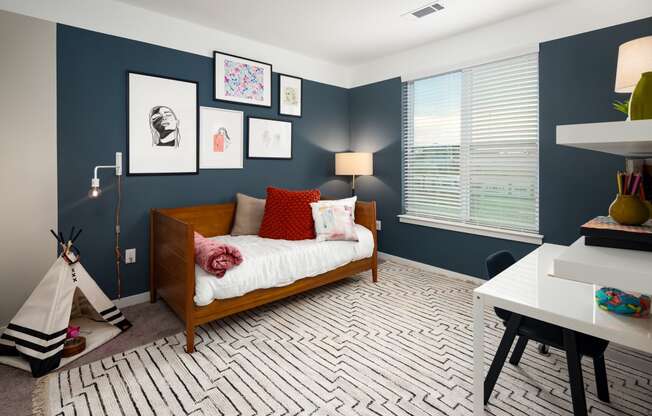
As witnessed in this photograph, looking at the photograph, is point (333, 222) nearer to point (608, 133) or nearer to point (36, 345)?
point (36, 345)

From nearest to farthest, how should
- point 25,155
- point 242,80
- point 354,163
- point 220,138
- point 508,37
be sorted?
point 25,155
point 508,37
point 220,138
point 242,80
point 354,163

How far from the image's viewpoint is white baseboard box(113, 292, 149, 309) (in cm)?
298

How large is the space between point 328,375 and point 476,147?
2643 millimetres

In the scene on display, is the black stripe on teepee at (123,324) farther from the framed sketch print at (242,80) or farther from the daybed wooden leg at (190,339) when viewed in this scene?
the framed sketch print at (242,80)

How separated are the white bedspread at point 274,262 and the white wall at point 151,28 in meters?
1.86

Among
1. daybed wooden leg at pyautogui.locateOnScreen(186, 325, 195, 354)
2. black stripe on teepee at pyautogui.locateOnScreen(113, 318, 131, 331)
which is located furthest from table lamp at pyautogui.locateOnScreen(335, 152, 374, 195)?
black stripe on teepee at pyautogui.locateOnScreen(113, 318, 131, 331)

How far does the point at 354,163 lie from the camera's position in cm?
417

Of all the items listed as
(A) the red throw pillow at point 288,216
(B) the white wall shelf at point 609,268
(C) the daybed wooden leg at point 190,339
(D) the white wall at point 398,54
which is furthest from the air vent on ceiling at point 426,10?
(C) the daybed wooden leg at point 190,339

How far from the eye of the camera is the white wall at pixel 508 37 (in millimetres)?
2623

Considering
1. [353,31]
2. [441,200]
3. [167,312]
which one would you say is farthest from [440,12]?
[167,312]

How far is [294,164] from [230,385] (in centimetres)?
270

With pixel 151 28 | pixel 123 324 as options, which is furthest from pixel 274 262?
Result: pixel 151 28

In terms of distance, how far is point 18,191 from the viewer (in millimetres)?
2482

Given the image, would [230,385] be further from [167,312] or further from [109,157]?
[109,157]
